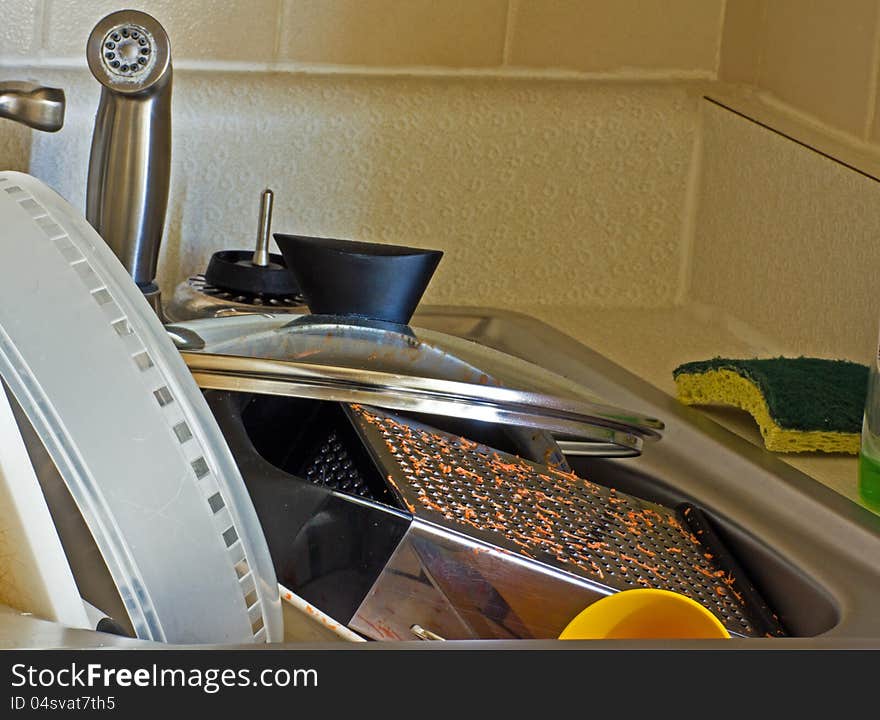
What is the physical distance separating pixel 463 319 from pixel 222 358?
48cm

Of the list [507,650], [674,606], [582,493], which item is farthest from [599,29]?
[507,650]

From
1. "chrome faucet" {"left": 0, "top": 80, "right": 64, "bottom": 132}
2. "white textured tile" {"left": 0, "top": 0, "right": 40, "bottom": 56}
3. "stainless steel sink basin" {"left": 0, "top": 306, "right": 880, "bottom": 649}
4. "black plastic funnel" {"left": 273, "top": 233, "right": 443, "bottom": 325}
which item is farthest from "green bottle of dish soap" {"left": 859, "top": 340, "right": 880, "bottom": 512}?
"white textured tile" {"left": 0, "top": 0, "right": 40, "bottom": 56}

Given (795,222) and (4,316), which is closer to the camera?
(4,316)

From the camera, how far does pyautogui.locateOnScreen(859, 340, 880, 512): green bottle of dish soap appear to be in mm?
628

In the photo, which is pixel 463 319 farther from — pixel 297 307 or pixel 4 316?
pixel 4 316

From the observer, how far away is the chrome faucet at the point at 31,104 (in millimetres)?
799

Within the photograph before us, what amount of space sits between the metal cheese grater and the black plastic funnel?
80 mm

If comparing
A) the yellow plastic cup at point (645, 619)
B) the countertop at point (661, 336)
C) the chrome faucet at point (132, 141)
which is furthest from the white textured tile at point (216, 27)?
the yellow plastic cup at point (645, 619)

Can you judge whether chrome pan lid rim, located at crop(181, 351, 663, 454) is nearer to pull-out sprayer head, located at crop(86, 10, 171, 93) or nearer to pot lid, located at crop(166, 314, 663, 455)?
pot lid, located at crop(166, 314, 663, 455)

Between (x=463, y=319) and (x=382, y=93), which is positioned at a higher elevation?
(x=382, y=93)

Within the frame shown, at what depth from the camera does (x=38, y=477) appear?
375mm

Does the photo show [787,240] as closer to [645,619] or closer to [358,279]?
[358,279]

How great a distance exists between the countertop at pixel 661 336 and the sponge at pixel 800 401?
0.05m

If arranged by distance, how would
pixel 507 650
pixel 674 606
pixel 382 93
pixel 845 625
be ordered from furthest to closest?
pixel 382 93 < pixel 845 625 < pixel 674 606 < pixel 507 650
